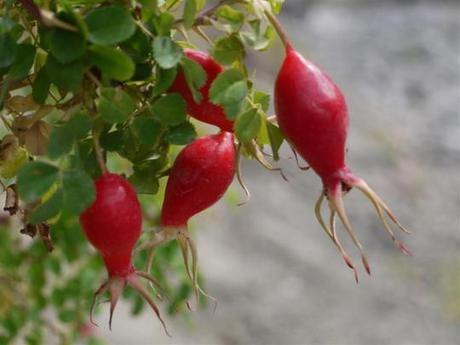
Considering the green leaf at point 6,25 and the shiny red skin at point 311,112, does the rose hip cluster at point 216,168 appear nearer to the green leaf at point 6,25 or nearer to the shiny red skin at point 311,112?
the shiny red skin at point 311,112

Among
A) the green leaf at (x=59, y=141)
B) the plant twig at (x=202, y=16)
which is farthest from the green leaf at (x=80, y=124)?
the plant twig at (x=202, y=16)

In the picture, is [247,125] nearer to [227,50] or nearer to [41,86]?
[227,50]

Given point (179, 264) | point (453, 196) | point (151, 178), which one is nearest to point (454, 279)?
point (453, 196)

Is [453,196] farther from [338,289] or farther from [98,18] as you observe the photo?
[98,18]

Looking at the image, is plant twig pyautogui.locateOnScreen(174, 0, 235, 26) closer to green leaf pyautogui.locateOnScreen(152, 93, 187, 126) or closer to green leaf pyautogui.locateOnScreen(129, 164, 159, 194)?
green leaf pyautogui.locateOnScreen(152, 93, 187, 126)

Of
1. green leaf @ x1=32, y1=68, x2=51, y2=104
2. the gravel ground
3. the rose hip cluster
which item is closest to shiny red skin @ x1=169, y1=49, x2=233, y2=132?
the rose hip cluster

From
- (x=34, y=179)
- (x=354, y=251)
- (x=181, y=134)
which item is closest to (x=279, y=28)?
(x=181, y=134)
